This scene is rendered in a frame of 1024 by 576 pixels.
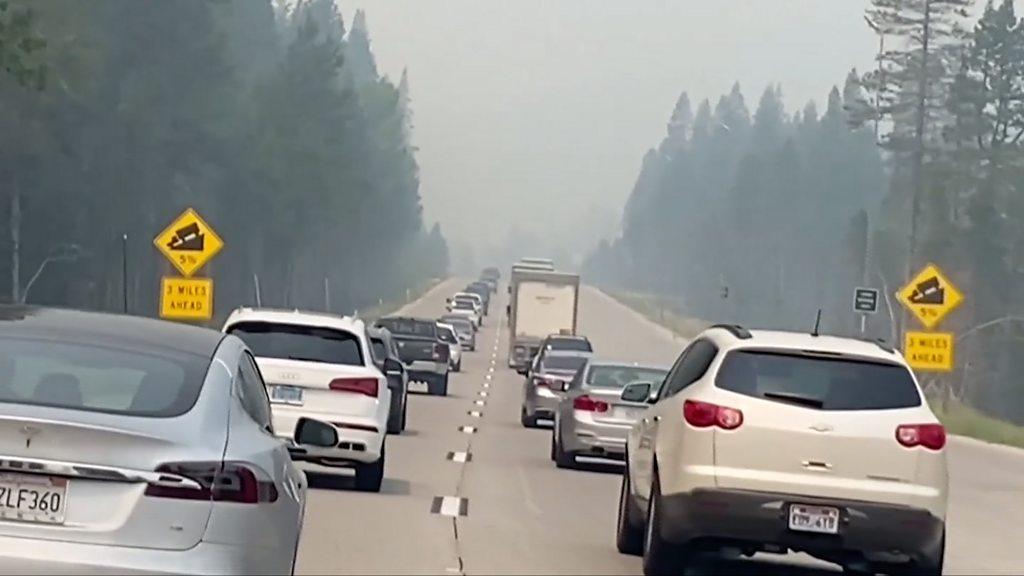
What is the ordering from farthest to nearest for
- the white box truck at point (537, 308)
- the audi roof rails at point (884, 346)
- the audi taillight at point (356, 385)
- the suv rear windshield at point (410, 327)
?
the white box truck at point (537, 308)
the suv rear windshield at point (410, 327)
the audi taillight at point (356, 385)
the audi roof rails at point (884, 346)

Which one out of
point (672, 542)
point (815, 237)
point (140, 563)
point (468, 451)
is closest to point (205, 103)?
point (468, 451)

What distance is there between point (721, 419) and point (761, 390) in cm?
37

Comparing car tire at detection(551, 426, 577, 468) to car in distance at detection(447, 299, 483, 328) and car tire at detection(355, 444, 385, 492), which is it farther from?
car in distance at detection(447, 299, 483, 328)

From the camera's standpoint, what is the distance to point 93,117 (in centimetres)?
7794

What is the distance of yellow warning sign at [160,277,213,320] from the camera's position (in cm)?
3609

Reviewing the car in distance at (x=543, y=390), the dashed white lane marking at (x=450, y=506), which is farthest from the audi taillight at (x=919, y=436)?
the car in distance at (x=543, y=390)

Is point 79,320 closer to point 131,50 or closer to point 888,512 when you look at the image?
point 888,512

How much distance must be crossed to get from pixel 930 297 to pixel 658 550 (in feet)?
99.2

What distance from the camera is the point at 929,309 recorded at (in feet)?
143

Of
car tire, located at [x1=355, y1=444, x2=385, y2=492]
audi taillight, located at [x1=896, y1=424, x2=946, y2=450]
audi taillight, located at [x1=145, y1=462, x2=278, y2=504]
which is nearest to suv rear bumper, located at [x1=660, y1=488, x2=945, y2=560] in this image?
audi taillight, located at [x1=896, y1=424, x2=946, y2=450]

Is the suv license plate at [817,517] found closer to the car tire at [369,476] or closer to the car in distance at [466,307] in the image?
the car tire at [369,476]

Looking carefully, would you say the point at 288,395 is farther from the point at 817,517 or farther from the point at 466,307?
the point at 466,307

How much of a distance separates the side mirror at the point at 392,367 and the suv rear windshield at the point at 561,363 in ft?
22.4

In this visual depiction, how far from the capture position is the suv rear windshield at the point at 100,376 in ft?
29.1
